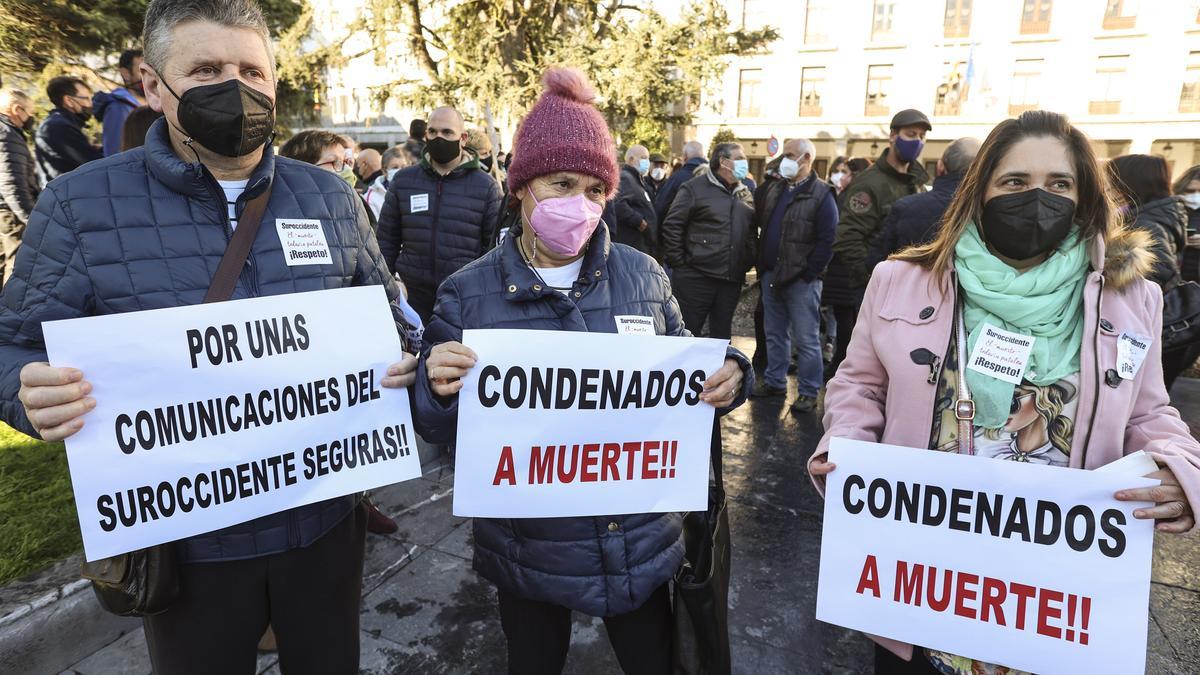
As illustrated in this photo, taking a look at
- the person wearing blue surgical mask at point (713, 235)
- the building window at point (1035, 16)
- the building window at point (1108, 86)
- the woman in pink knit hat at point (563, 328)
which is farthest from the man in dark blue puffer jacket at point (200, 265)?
the building window at point (1108, 86)

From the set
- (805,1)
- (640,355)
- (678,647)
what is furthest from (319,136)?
(805,1)

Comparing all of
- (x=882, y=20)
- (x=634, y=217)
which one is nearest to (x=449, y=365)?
(x=634, y=217)

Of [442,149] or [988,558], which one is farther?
[442,149]

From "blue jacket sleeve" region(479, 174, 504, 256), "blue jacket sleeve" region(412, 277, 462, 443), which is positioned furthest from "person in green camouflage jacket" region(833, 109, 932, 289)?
"blue jacket sleeve" region(412, 277, 462, 443)

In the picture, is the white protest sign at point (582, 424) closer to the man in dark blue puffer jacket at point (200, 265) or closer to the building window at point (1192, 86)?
the man in dark blue puffer jacket at point (200, 265)

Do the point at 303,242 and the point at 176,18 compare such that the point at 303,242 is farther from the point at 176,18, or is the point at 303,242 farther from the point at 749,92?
the point at 749,92

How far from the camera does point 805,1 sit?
3047cm

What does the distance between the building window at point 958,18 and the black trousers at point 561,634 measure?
33.1 metres

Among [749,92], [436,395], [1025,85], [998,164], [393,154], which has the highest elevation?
[749,92]

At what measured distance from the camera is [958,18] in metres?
27.8

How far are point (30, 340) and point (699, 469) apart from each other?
1.70 meters

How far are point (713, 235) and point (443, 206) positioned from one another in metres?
2.36

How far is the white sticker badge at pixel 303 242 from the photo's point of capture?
1721 millimetres

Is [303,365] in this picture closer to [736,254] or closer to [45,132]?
[736,254]
